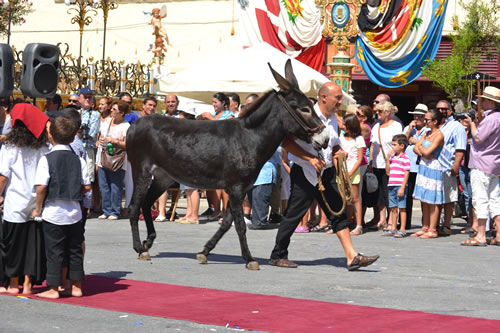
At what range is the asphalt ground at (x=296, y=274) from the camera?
7.29m

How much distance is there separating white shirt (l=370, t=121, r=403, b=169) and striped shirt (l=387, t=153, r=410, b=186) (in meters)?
0.52

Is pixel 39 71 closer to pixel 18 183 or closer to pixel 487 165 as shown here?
pixel 18 183

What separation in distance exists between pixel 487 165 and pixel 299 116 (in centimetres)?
376

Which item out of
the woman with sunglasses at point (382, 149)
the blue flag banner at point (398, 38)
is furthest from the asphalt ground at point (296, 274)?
the blue flag banner at point (398, 38)

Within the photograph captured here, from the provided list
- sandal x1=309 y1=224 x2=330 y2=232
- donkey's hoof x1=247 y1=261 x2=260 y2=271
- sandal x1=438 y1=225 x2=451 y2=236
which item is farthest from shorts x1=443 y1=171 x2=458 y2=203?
donkey's hoof x1=247 y1=261 x2=260 y2=271

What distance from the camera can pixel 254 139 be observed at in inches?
411

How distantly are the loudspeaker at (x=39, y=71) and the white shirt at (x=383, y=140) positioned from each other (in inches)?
210

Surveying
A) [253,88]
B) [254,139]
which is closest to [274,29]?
[253,88]

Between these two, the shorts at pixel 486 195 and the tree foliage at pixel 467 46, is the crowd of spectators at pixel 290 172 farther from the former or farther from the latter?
the tree foliage at pixel 467 46

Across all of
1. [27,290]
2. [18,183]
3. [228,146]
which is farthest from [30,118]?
[228,146]

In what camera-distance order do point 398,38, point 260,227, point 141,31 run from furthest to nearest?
point 141,31 < point 398,38 < point 260,227

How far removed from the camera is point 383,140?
593 inches

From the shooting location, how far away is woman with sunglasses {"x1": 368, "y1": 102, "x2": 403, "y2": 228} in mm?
15070

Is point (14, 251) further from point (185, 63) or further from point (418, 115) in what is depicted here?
point (185, 63)
